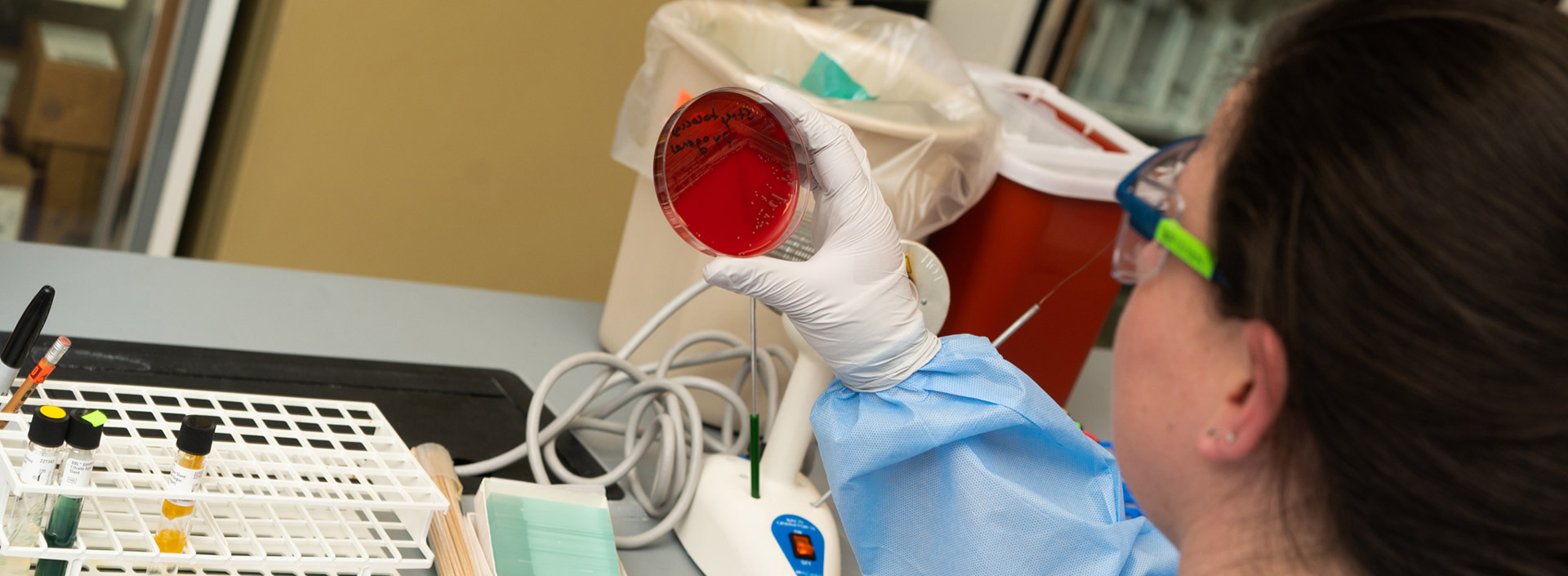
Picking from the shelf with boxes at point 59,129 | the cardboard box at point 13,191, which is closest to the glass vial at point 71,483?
the shelf with boxes at point 59,129

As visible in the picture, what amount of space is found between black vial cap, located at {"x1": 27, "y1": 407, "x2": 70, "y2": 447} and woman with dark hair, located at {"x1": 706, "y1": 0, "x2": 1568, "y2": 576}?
64 centimetres

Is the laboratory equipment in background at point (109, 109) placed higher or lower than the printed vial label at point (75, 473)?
lower

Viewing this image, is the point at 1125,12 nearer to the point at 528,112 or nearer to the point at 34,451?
the point at 528,112

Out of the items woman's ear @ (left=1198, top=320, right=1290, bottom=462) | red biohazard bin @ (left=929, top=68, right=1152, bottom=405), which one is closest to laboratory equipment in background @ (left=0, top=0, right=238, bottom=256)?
red biohazard bin @ (left=929, top=68, right=1152, bottom=405)

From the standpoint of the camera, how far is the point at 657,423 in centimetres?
107

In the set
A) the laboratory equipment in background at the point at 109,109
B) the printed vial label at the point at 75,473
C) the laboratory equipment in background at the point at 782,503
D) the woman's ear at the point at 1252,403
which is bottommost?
the laboratory equipment in background at the point at 109,109

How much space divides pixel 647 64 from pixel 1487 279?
96 centimetres

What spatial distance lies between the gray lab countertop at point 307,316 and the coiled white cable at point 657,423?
0.04 m

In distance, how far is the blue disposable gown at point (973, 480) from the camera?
862 mm

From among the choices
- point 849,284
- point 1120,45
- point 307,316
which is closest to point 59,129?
point 307,316

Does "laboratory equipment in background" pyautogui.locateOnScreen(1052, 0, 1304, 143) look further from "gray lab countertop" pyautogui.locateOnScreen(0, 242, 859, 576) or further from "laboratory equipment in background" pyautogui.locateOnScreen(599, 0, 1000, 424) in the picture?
"gray lab countertop" pyautogui.locateOnScreen(0, 242, 859, 576)

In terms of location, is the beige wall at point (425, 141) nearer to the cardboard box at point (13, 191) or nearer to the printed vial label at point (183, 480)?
the cardboard box at point (13, 191)

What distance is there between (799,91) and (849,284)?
36 cm

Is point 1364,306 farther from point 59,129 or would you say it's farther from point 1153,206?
point 59,129
